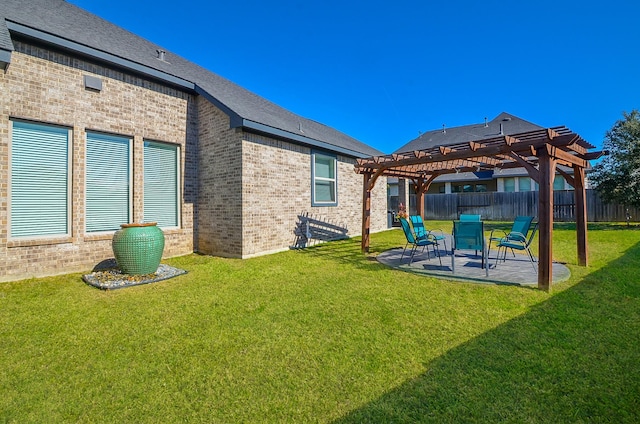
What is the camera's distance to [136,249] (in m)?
5.50

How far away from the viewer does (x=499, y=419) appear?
1.96m

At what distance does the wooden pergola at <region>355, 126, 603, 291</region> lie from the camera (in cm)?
481

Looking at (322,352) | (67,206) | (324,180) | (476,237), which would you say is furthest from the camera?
(324,180)

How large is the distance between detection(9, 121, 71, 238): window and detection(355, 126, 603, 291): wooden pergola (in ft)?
22.0

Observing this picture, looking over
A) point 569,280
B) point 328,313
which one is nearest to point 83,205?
point 328,313

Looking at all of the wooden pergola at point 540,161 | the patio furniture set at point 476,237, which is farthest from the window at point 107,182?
the patio furniture set at point 476,237

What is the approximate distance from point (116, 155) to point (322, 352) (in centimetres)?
649

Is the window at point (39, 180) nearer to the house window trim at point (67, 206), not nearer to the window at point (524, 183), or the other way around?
the house window trim at point (67, 206)

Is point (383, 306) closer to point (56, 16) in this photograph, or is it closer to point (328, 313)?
point (328, 313)

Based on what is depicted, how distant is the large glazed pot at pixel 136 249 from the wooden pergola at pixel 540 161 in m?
5.15

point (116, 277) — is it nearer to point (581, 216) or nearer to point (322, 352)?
point (322, 352)

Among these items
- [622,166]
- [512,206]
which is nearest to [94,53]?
[622,166]

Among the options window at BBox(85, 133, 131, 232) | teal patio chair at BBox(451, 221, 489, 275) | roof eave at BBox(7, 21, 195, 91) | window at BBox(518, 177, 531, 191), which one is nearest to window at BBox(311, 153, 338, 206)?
roof eave at BBox(7, 21, 195, 91)

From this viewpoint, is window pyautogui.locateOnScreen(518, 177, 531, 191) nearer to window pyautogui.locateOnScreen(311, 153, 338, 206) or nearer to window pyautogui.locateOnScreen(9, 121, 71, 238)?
window pyautogui.locateOnScreen(311, 153, 338, 206)
